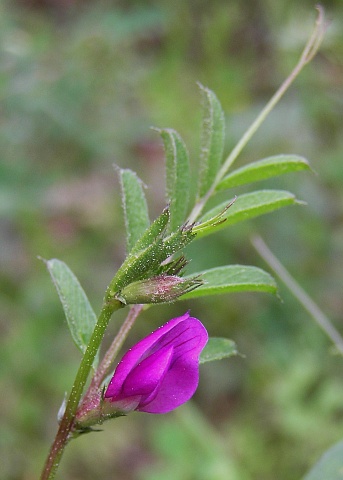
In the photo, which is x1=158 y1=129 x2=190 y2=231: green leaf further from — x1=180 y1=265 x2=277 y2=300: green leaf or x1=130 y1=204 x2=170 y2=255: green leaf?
x1=130 y1=204 x2=170 y2=255: green leaf

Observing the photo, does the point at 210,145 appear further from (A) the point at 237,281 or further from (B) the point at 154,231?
(B) the point at 154,231

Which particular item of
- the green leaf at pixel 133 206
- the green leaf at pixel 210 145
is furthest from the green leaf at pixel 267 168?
the green leaf at pixel 133 206

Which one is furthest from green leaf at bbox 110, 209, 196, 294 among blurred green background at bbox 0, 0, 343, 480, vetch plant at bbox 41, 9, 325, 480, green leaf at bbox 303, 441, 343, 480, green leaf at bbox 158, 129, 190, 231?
blurred green background at bbox 0, 0, 343, 480

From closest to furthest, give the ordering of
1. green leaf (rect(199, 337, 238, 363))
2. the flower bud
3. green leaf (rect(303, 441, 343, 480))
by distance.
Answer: the flower bud → green leaf (rect(199, 337, 238, 363)) → green leaf (rect(303, 441, 343, 480))

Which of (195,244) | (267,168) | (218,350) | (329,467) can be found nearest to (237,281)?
(218,350)

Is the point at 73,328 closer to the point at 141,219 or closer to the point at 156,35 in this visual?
the point at 141,219

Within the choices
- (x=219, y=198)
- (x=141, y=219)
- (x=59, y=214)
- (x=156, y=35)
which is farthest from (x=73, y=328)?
(x=156, y=35)
